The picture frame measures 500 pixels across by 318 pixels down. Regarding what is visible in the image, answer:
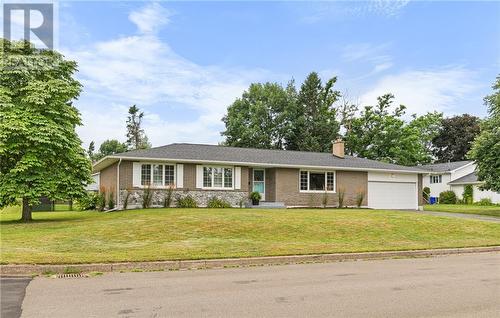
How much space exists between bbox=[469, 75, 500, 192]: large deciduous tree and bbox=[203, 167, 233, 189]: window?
15482 millimetres

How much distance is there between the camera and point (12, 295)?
734 cm

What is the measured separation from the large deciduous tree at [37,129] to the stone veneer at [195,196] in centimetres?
410

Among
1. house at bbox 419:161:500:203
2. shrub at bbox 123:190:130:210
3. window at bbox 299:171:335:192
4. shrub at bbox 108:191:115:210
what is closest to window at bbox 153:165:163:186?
shrub at bbox 123:190:130:210

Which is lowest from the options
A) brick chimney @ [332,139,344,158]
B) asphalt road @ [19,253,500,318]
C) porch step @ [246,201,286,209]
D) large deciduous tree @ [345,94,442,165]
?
asphalt road @ [19,253,500,318]

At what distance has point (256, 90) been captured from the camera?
58.0 meters

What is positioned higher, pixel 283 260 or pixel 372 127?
pixel 372 127

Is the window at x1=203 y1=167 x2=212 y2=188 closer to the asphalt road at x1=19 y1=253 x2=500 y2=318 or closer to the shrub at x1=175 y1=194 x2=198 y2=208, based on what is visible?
the shrub at x1=175 y1=194 x2=198 y2=208

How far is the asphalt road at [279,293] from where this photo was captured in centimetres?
639

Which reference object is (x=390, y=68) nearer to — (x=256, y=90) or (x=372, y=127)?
(x=372, y=127)

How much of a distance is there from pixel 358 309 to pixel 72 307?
4.10 meters

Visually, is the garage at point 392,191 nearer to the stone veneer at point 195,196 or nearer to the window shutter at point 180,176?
the stone veneer at point 195,196

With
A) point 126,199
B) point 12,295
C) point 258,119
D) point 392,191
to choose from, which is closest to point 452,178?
point 392,191

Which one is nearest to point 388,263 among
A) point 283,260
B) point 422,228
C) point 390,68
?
point 283,260

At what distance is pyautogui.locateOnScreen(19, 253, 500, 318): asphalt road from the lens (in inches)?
252
